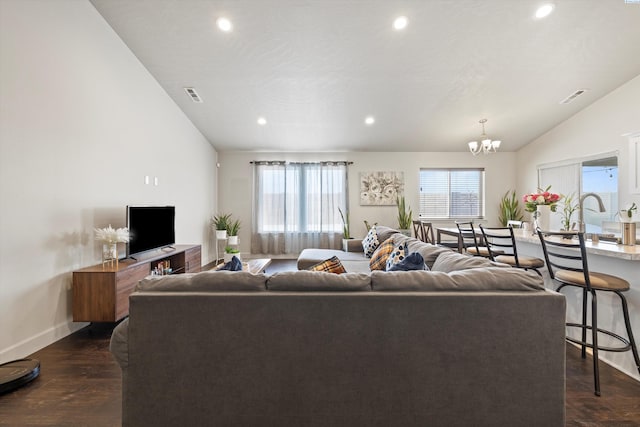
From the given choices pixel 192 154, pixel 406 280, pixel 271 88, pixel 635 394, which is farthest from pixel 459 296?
pixel 192 154

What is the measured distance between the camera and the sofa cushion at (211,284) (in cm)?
144

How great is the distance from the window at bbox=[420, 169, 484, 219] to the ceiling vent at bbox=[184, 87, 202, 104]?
15.7 feet

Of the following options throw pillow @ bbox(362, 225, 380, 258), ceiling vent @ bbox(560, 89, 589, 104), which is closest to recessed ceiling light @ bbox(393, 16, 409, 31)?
throw pillow @ bbox(362, 225, 380, 258)

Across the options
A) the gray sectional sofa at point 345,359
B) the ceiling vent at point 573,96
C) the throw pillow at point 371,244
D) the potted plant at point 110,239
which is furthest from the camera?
the ceiling vent at point 573,96

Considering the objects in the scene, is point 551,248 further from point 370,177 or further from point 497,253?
point 370,177

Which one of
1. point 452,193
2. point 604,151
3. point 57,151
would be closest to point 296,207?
point 452,193

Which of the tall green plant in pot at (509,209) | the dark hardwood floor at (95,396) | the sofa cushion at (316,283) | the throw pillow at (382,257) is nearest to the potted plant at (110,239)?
the dark hardwood floor at (95,396)

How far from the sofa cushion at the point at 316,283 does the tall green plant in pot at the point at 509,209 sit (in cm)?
631

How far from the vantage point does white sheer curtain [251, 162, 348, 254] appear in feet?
21.6

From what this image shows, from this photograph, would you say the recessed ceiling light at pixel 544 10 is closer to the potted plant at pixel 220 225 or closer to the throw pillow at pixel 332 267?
the throw pillow at pixel 332 267

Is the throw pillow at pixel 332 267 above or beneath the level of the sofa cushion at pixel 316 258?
above

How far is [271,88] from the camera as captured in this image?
171 inches

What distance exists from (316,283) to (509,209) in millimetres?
6504

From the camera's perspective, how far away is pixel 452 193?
6746mm
